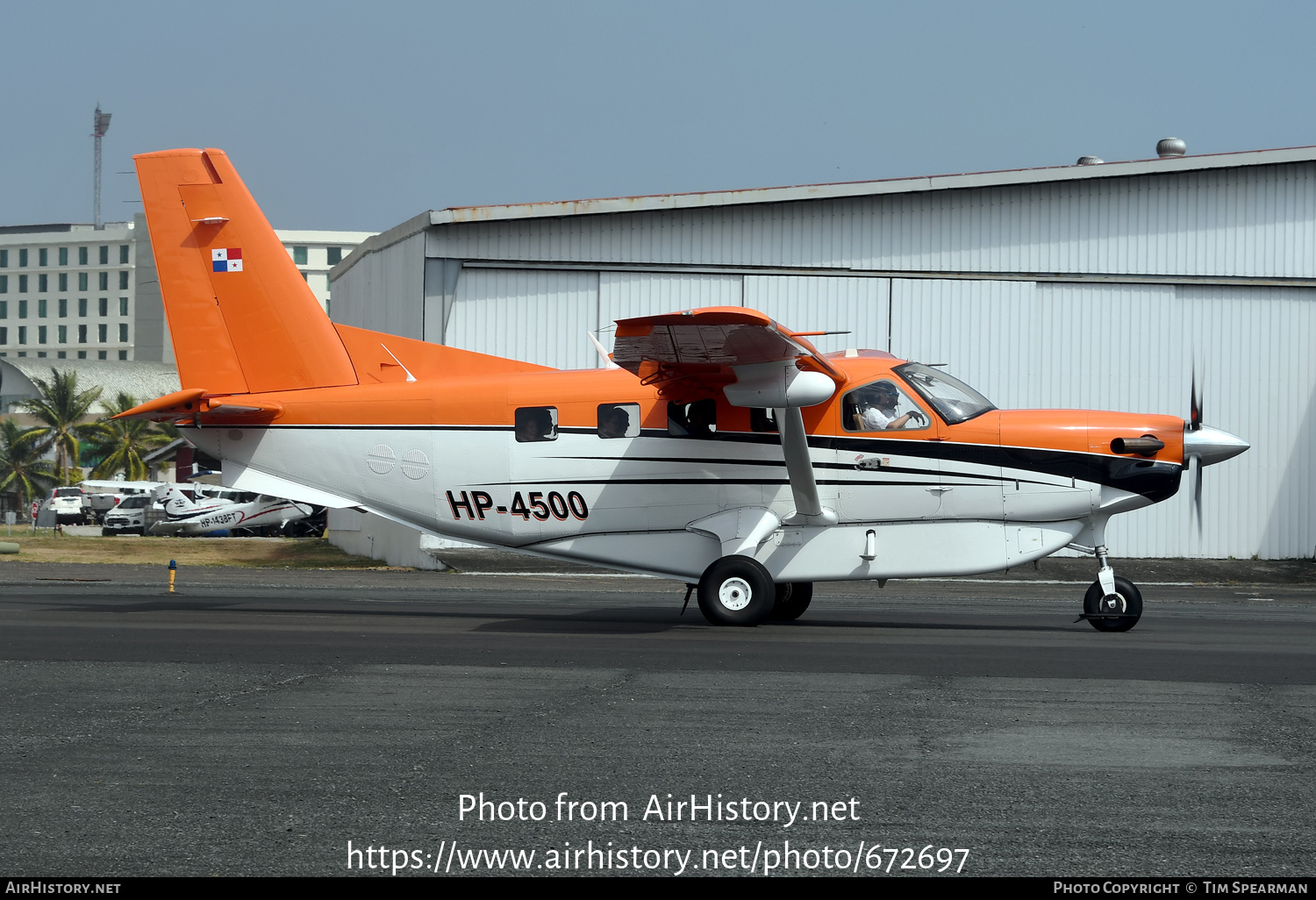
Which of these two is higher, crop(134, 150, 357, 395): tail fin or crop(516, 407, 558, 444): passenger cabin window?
crop(134, 150, 357, 395): tail fin

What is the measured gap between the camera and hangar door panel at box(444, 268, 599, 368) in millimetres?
23938

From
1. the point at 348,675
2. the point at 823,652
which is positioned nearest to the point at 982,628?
the point at 823,652

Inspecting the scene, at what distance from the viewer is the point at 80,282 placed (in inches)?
5379

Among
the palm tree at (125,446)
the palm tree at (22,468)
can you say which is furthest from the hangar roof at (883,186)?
the palm tree at (22,468)

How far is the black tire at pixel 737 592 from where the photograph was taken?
1212 cm

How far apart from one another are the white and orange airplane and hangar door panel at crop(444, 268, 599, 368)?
32.5ft

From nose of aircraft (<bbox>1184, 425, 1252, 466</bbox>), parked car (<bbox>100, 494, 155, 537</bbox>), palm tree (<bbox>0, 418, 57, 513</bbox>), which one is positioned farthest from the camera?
palm tree (<bbox>0, 418, 57, 513</bbox>)

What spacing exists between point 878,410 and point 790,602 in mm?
2426

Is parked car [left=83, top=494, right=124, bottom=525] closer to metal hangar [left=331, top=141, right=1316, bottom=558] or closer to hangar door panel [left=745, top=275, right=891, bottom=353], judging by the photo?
metal hangar [left=331, top=141, right=1316, bottom=558]

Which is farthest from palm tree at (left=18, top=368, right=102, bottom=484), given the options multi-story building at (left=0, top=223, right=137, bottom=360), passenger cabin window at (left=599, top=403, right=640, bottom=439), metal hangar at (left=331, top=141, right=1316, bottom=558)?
multi-story building at (left=0, top=223, right=137, bottom=360)

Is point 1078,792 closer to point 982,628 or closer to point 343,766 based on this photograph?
point 343,766

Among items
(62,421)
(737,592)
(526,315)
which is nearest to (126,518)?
(62,421)

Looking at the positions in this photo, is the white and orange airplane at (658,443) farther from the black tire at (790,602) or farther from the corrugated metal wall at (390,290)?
the corrugated metal wall at (390,290)

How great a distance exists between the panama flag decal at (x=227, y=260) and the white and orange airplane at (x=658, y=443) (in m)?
0.02
